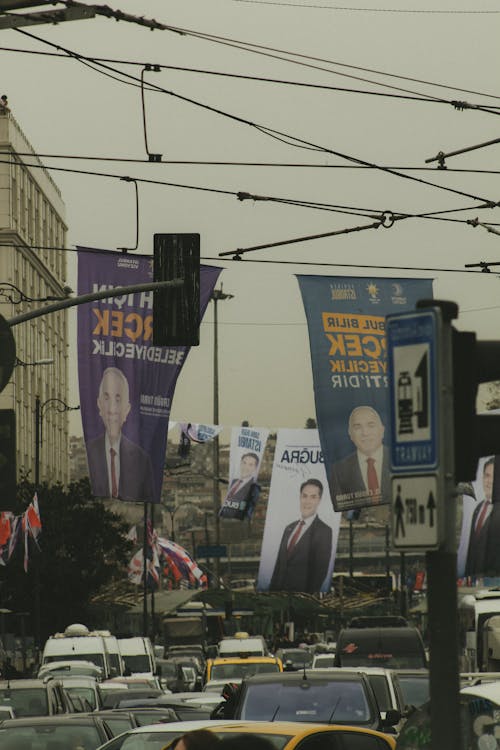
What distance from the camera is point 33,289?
103 metres

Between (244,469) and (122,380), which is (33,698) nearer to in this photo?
(122,380)

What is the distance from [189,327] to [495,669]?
16.5 m

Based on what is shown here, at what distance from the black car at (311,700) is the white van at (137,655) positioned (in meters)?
28.0

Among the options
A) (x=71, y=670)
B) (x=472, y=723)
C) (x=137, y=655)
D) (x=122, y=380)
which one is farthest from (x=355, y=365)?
(x=137, y=655)

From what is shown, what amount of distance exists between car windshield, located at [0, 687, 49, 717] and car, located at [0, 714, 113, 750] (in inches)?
264

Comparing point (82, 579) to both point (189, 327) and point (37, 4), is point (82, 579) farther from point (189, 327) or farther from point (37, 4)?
point (37, 4)

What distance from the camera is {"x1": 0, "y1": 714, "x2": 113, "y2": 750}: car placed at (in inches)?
635

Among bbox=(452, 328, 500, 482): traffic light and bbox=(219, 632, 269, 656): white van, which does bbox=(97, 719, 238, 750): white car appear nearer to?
bbox=(452, 328, 500, 482): traffic light

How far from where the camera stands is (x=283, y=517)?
134 ft

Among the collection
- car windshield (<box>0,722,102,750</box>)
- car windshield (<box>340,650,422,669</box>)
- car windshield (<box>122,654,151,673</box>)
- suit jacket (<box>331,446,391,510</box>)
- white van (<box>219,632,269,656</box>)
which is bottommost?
car windshield (<box>122,654,151,673</box>)

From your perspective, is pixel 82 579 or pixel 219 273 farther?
pixel 82 579

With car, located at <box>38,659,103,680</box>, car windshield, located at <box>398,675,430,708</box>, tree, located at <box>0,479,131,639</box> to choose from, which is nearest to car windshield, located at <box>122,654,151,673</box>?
car, located at <box>38,659,103,680</box>

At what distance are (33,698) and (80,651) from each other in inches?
768

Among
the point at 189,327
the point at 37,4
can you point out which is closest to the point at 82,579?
the point at 189,327
